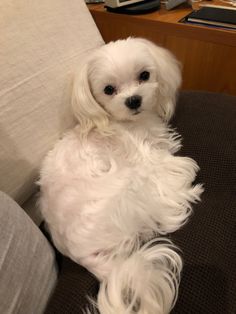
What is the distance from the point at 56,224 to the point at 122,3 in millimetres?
1209

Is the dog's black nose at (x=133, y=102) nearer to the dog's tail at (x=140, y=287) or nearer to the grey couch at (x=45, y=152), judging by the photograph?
the grey couch at (x=45, y=152)

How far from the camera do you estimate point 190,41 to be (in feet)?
4.69

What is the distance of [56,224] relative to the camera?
80cm

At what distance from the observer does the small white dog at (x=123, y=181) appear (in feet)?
2.15

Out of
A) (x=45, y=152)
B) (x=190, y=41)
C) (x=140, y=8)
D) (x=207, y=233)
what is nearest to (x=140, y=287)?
(x=207, y=233)

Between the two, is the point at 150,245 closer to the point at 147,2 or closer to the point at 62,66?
the point at 62,66

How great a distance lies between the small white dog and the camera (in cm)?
65

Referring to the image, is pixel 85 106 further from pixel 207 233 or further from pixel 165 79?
pixel 207 233

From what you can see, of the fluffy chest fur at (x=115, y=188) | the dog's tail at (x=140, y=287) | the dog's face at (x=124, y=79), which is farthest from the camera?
the dog's face at (x=124, y=79)

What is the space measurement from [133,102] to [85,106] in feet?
0.50

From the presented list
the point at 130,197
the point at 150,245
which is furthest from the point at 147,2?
the point at 150,245

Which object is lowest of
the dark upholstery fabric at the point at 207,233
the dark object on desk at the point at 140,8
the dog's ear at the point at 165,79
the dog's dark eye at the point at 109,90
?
the dark upholstery fabric at the point at 207,233

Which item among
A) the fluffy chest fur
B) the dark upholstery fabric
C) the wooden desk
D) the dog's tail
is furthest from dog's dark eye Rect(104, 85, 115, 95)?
the wooden desk

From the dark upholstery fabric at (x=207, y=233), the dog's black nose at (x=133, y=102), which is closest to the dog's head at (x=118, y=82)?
the dog's black nose at (x=133, y=102)
